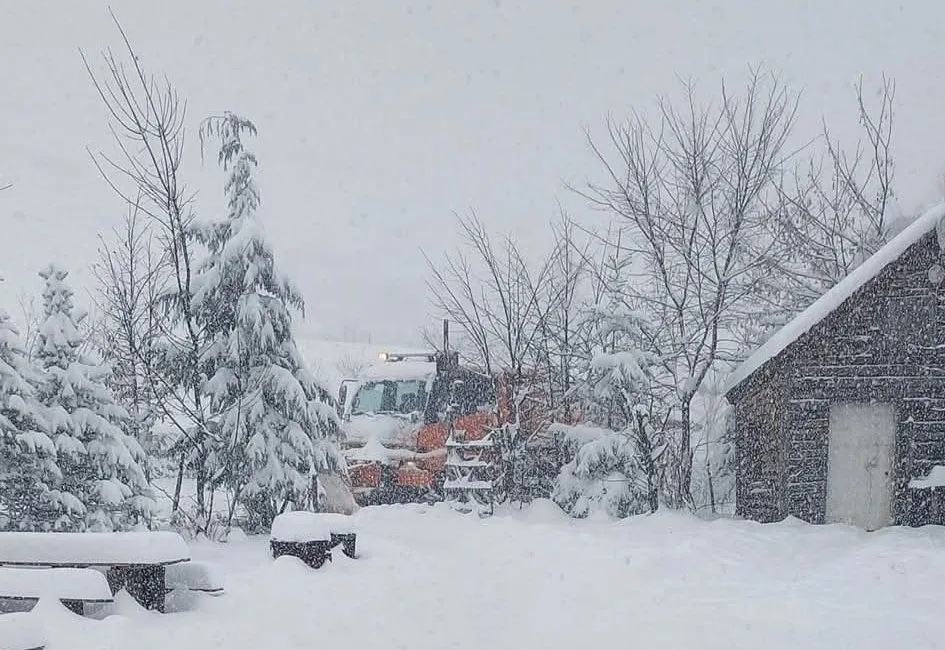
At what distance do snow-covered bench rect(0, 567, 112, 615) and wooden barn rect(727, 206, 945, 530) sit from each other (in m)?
12.5

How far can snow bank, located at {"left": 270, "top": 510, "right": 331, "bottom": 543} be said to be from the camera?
7.84 metres

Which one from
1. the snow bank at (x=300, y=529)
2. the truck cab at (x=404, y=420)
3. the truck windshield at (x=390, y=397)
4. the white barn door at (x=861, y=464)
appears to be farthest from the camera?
the truck windshield at (x=390, y=397)

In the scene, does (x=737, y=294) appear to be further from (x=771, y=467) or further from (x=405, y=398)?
(x=405, y=398)

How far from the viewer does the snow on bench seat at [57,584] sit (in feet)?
16.0

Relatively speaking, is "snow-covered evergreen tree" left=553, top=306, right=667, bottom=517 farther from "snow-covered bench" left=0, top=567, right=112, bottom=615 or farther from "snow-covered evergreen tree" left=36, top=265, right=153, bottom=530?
"snow-covered bench" left=0, top=567, right=112, bottom=615

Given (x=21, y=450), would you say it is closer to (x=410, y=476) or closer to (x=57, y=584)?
(x=410, y=476)

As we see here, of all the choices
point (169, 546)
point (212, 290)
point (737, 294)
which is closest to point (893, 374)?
point (737, 294)

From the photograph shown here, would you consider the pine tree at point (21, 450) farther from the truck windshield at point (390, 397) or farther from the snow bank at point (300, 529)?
the snow bank at point (300, 529)

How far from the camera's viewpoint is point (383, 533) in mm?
13125

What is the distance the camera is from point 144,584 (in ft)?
18.5

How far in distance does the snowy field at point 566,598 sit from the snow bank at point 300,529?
0.83 ft

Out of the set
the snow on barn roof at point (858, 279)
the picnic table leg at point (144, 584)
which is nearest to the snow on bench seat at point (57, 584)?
A: the picnic table leg at point (144, 584)

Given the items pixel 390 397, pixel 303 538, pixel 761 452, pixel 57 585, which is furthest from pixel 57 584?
pixel 761 452

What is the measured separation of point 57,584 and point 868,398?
44.7 ft
